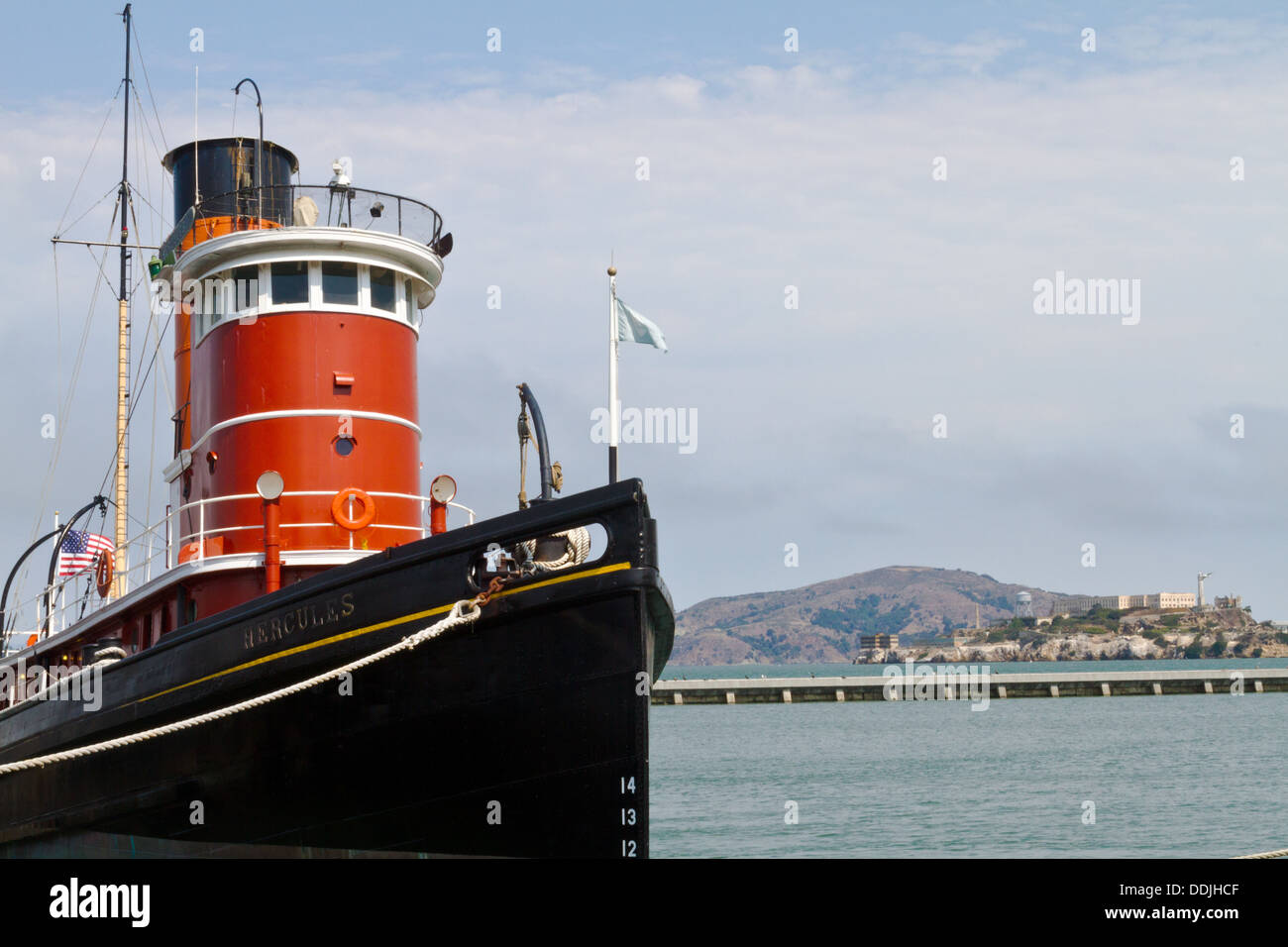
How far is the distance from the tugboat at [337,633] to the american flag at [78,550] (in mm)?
5119

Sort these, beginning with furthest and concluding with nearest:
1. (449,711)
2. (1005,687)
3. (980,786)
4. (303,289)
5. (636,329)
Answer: (1005,687) < (980,786) < (303,289) < (636,329) < (449,711)

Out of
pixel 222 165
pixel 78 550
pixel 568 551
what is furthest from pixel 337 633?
pixel 78 550

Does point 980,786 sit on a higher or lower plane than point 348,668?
lower

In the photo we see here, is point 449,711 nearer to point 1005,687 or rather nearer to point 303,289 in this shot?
point 303,289

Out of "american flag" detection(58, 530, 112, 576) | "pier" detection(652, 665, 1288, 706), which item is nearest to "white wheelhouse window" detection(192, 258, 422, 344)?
"american flag" detection(58, 530, 112, 576)

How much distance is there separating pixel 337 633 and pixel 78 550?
10.8 metres

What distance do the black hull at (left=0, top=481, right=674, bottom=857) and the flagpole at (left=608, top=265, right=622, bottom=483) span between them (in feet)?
1.96

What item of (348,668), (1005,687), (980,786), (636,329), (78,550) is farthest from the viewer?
(1005,687)

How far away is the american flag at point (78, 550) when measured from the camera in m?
19.9

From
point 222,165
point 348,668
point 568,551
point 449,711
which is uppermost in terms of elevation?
point 222,165

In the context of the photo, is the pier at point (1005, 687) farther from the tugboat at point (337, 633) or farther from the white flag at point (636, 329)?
the white flag at point (636, 329)

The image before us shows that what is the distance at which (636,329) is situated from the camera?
40.8 feet

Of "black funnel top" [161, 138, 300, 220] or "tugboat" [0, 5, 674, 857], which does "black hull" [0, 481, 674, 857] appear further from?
"black funnel top" [161, 138, 300, 220]

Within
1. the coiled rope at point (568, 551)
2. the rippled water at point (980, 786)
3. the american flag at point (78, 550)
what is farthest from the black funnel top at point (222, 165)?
the rippled water at point (980, 786)
